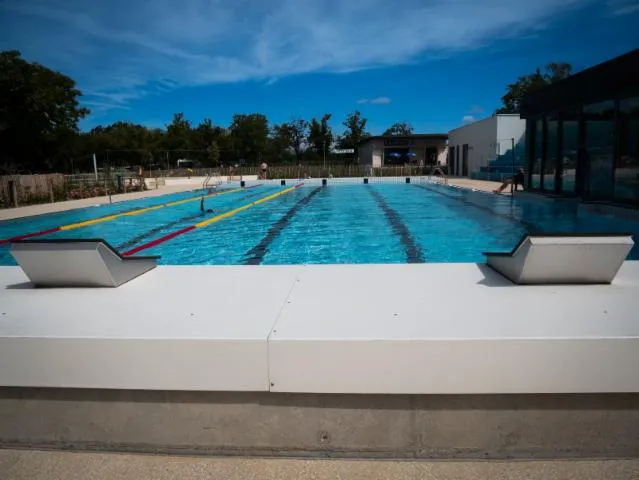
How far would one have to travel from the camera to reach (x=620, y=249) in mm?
2104

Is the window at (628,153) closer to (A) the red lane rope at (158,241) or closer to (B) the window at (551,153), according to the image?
(B) the window at (551,153)

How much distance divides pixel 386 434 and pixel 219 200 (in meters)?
15.0

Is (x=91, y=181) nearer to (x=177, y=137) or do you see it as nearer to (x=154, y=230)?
(x=154, y=230)

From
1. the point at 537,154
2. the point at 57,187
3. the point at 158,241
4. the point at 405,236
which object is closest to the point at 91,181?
the point at 57,187

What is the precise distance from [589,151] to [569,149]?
2.80ft

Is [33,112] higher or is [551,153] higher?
[33,112]

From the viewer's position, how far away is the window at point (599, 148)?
9.06 metres

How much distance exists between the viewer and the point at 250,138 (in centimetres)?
4800

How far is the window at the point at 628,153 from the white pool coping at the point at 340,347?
7659 mm

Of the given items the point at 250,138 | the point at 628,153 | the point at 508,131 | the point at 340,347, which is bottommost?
the point at 340,347

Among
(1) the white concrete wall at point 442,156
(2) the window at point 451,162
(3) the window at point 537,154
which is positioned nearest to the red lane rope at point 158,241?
(3) the window at point 537,154

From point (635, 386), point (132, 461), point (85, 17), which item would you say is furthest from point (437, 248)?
point (85, 17)

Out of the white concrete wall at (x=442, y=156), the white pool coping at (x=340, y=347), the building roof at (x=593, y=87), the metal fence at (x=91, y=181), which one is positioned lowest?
the white pool coping at (x=340, y=347)

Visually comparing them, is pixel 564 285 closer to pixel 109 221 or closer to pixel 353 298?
pixel 353 298
